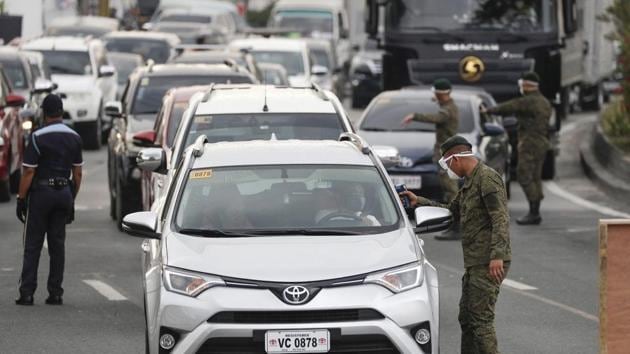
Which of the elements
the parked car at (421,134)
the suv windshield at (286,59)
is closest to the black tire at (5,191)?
the parked car at (421,134)

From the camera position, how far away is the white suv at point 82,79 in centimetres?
3075

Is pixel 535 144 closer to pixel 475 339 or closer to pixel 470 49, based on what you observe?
pixel 470 49

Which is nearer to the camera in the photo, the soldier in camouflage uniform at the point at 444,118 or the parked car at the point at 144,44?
the soldier in camouflage uniform at the point at 444,118

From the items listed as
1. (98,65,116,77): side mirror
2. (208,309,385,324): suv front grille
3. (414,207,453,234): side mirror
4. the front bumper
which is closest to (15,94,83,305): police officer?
(414,207,453,234): side mirror

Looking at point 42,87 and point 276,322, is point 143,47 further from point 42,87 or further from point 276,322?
point 276,322

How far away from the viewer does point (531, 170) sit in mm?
21047

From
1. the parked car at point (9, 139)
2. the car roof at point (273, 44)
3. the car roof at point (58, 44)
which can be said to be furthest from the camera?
the car roof at point (273, 44)

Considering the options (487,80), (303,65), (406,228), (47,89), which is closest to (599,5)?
(303,65)

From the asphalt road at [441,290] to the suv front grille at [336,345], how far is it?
96.9 inches

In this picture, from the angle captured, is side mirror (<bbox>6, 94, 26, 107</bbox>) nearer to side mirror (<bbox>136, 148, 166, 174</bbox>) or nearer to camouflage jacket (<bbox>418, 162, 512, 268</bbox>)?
side mirror (<bbox>136, 148, 166, 174</bbox>)

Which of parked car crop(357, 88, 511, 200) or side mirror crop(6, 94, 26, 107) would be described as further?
side mirror crop(6, 94, 26, 107)

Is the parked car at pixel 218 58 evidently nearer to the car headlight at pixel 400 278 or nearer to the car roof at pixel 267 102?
the car roof at pixel 267 102

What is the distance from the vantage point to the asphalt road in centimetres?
1244

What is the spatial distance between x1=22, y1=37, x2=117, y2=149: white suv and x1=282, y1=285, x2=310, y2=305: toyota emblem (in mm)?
20999
